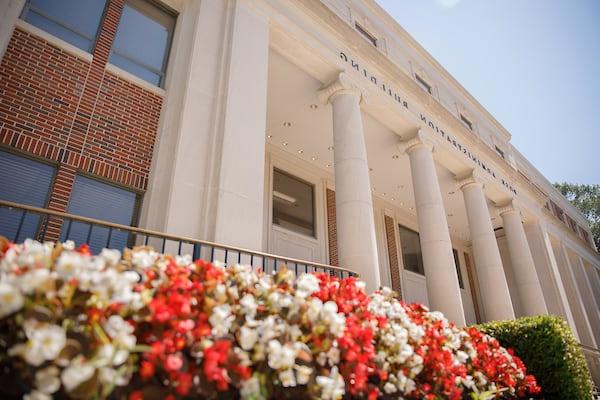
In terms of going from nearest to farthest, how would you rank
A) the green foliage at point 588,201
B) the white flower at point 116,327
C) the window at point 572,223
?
the white flower at point 116,327 < the window at point 572,223 < the green foliage at point 588,201

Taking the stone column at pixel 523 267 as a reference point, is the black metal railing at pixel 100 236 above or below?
below

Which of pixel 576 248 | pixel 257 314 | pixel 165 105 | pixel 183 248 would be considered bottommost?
pixel 257 314

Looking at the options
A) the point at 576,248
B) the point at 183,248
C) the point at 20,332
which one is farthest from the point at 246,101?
the point at 576,248

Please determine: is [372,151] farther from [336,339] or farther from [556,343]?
[336,339]

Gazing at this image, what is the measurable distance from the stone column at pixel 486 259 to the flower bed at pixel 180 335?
1103cm

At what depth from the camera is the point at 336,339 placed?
311 cm

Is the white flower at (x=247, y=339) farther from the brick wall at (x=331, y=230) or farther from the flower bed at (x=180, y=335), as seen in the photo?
the brick wall at (x=331, y=230)

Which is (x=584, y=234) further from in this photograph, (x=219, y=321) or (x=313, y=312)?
(x=219, y=321)

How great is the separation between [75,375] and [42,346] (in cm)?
24

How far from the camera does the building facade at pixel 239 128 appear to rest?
244 inches

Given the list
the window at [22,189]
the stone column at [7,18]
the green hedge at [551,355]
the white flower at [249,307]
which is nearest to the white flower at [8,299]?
the white flower at [249,307]

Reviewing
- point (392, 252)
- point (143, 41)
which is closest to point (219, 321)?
point (143, 41)

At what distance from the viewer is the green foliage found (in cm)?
3728

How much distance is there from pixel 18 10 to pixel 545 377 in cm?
1122
